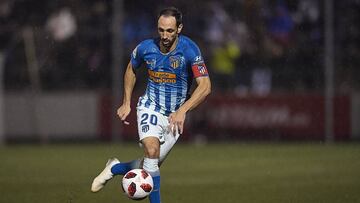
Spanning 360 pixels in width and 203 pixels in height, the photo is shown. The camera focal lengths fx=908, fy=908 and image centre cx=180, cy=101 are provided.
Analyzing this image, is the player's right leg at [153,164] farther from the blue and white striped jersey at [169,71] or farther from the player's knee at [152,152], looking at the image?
the blue and white striped jersey at [169,71]

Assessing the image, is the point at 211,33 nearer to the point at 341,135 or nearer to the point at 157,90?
the point at 341,135

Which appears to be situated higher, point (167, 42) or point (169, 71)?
point (167, 42)

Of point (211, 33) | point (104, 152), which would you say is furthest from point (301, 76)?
point (104, 152)

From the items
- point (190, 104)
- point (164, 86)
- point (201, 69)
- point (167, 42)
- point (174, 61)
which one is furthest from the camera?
point (164, 86)

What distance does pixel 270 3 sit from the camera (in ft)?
60.6

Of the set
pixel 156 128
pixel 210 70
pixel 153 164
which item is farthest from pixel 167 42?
pixel 210 70

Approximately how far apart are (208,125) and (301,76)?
219 centimetres

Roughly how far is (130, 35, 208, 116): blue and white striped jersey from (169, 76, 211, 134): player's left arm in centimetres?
9

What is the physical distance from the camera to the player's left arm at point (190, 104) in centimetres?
812

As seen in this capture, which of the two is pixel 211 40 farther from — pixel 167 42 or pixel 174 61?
pixel 167 42

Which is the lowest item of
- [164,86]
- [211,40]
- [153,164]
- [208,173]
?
[208,173]

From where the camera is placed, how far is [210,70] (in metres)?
18.9

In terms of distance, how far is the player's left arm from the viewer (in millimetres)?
8117

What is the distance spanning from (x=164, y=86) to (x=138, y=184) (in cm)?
112
